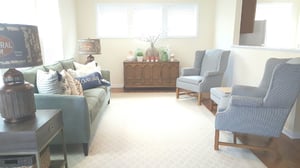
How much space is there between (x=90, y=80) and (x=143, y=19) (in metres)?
2.71

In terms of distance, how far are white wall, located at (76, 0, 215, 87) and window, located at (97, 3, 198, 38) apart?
6.0 inches

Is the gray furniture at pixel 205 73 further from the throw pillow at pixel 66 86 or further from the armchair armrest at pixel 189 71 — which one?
the throw pillow at pixel 66 86

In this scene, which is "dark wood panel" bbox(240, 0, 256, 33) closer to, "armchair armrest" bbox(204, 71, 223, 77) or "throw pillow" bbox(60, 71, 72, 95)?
"armchair armrest" bbox(204, 71, 223, 77)

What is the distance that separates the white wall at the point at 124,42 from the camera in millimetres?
5430

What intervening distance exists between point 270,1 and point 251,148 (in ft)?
15.1

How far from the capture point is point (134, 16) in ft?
18.2

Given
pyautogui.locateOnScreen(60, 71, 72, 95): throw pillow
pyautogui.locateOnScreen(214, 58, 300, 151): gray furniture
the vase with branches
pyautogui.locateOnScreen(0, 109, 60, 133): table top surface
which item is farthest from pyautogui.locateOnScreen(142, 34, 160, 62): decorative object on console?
pyautogui.locateOnScreen(0, 109, 60, 133): table top surface

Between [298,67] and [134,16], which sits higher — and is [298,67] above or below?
below

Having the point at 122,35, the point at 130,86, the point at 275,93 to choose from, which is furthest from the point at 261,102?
the point at 122,35

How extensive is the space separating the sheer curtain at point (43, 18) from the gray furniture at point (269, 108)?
2.85 m

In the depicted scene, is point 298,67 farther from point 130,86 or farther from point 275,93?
point 130,86

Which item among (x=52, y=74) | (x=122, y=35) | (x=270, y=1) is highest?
(x=270, y=1)

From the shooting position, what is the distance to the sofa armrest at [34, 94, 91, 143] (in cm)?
221

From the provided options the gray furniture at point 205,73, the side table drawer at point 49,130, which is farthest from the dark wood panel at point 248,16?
the side table drawer at point 49,130
